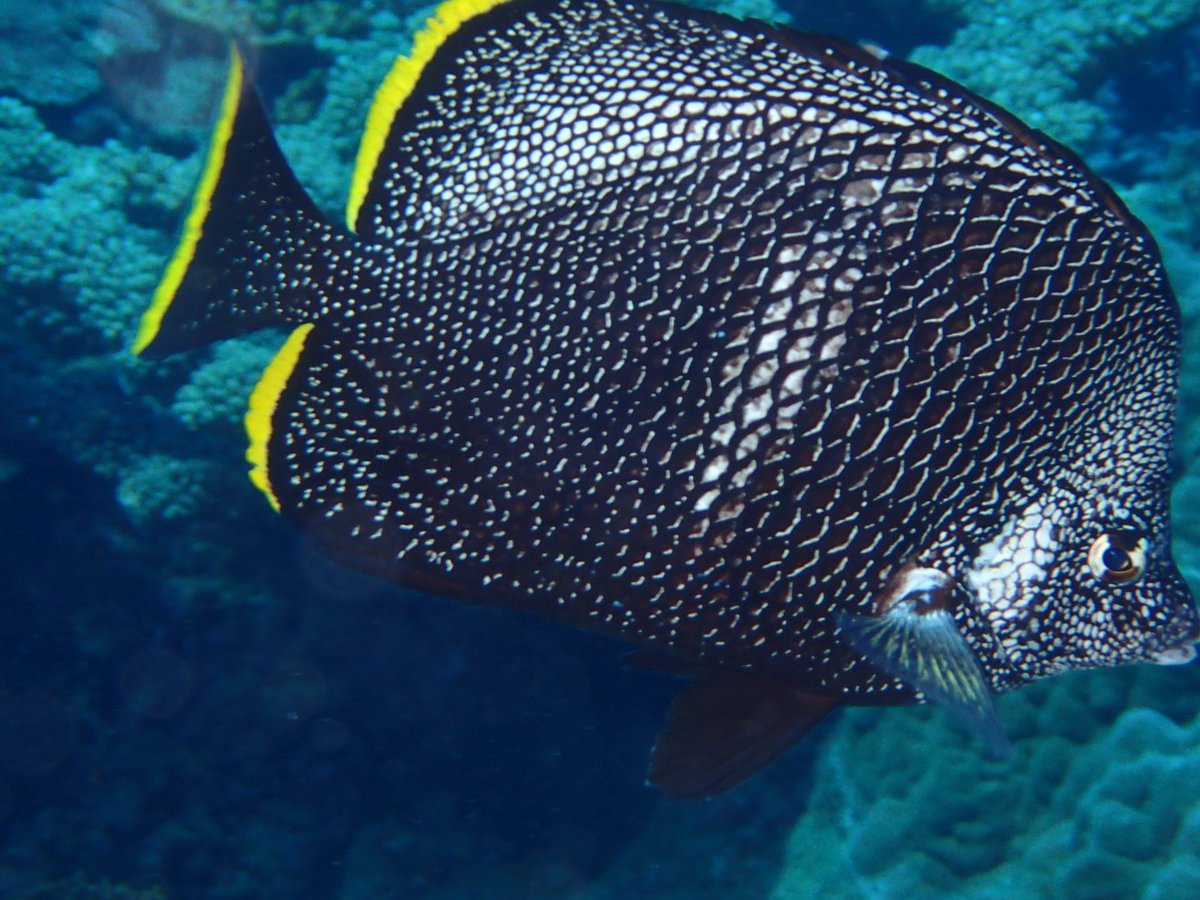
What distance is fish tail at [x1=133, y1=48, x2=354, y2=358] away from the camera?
→ 1.41 metres

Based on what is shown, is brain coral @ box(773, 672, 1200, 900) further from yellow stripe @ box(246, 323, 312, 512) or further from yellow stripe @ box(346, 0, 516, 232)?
yellow stripe @ box(346, 0, 516, 232)

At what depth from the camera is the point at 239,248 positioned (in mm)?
1432

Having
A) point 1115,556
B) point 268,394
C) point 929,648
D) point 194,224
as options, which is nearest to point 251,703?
point 268,394

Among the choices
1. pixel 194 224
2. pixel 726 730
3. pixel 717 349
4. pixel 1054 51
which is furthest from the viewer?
pixel 1054 51

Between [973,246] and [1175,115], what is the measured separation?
6.20m

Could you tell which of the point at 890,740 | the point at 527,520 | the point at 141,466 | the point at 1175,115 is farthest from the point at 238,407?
the point at 1175,115

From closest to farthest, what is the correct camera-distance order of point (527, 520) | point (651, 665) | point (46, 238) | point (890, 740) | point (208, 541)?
point (527, 520)
point (651, 665)
point (890, 740)
point (208, 541)
point (46, 238)

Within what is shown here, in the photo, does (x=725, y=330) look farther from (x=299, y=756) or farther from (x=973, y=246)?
(x=299, y=756)

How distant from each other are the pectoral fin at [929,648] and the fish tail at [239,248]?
1.19 m

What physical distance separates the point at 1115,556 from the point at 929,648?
437 millimetres

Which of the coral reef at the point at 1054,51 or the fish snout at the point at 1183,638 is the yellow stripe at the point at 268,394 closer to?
the fish snout at the point at 1183,638

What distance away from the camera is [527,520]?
146cm

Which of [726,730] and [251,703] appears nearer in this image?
[726,730]

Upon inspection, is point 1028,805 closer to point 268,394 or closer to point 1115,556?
point 1115,556
